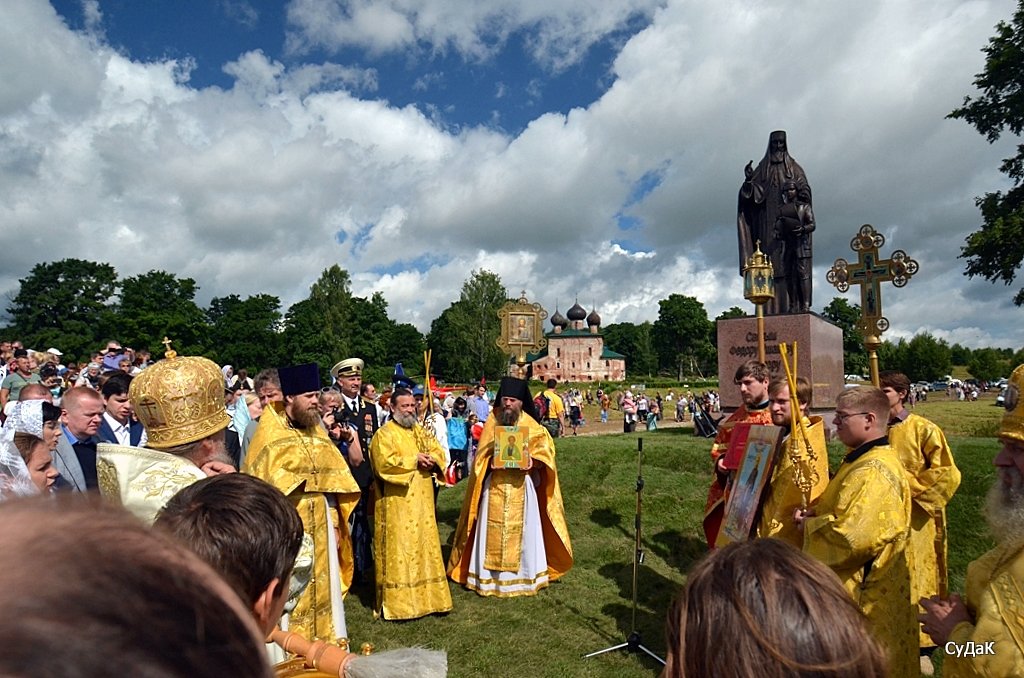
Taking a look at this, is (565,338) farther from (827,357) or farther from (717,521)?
(717,521)

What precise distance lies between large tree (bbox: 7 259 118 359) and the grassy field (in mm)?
61448

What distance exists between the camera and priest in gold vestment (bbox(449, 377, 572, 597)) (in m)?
7.12

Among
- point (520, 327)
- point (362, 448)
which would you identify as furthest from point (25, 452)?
point (520, 327)

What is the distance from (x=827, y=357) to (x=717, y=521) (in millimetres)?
8610

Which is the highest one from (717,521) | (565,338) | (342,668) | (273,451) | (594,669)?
(565,338)

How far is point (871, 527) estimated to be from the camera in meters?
3.19

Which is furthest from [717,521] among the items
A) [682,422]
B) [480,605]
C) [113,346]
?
[682,422]

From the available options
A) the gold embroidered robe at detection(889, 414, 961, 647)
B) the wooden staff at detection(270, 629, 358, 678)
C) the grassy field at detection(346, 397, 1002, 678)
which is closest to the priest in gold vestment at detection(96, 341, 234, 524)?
the wooden staff at detection(270, 629, 358, 678)

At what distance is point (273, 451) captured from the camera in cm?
463

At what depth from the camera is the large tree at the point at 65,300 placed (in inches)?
2346

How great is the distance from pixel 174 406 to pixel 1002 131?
25870 mm

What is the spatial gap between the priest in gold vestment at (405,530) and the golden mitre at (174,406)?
3281mm

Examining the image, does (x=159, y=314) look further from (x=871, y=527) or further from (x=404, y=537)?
(x=871, y=527)

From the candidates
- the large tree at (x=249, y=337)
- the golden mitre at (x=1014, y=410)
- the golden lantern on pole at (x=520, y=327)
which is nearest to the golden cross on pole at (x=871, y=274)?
the golden lantern on pole at (x=520, y=327)
